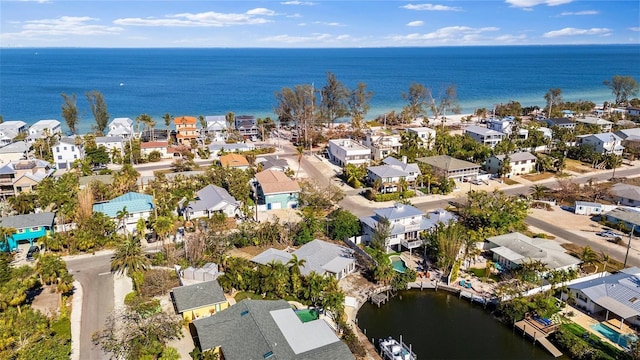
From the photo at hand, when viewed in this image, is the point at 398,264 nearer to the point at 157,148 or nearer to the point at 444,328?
the point at 444,328

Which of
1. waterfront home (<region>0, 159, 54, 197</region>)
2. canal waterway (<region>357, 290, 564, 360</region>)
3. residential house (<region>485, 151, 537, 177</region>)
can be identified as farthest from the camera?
residential house (<region>485, 151, 537, 177</region>)

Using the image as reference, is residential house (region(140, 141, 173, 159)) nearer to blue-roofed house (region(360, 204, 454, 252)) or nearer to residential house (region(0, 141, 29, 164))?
residential house (region(0, 141, 29, 164))

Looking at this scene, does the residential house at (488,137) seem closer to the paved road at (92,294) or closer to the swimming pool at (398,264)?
the swimming pool at (398,264)

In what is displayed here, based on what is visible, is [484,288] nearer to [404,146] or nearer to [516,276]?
[516,276]

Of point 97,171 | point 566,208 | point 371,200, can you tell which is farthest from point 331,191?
point 97,171

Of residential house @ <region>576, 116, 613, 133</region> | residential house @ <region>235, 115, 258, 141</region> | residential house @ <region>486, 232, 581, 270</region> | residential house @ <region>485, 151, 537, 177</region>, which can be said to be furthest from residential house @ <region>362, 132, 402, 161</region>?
residential house @ <region>576, 116, 613, 133</region>

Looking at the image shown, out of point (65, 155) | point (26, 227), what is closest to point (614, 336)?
point (26, 227)
